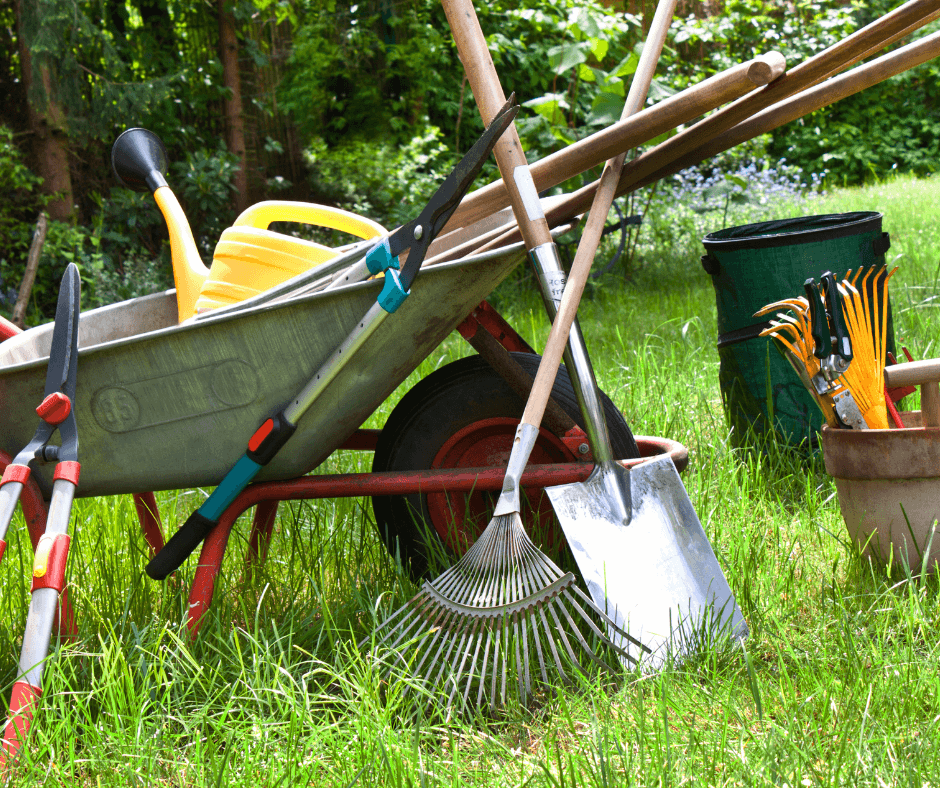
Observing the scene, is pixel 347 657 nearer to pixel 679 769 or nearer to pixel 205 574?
pixel 205 574

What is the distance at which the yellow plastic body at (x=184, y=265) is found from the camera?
1.77m

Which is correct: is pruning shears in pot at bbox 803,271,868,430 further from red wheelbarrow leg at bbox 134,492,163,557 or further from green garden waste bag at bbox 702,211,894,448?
red wheelbarrow leg at bbox 134,492,163,557

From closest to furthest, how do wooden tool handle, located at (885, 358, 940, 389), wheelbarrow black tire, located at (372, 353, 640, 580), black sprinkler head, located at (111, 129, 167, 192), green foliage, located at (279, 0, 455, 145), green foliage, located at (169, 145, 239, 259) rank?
→ 1. wooden tool handle, located at (885, 358, 940, 389)
2. wheelbarrow black tire, located at (372, 353, 640, 580)
3. black sprinkler head, located at (111, 129, 167, 192)
4. green foliage, located at (169, 145, 239, 259)
5. green foliage, located at (279, 0, 455, 145)

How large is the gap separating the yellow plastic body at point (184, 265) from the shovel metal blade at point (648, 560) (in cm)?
95

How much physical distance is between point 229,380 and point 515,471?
513 mm

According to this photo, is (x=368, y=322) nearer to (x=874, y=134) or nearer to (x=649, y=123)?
(x=649, y=123)

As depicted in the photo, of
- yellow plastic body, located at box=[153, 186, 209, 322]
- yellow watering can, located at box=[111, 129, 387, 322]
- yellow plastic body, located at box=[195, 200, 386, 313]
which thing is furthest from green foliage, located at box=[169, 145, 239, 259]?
yellow plastic body, located at box=[195, 200, 386, 313]

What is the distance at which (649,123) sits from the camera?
56.0 inches

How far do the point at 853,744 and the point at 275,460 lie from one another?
39.4 inches

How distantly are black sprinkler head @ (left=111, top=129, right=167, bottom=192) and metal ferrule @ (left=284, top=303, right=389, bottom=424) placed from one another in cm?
82

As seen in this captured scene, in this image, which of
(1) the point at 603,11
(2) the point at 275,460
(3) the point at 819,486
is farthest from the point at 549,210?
(1) the point at 603,11

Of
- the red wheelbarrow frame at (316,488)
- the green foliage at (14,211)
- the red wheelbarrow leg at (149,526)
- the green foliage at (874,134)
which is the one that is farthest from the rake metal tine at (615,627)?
the green foliage at (874,134)

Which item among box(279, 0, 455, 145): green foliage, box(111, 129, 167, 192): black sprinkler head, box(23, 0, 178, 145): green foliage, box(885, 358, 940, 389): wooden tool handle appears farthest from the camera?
box(279, 0, 455, 145): green foliage

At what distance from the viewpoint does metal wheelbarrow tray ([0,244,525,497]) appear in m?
1.31
